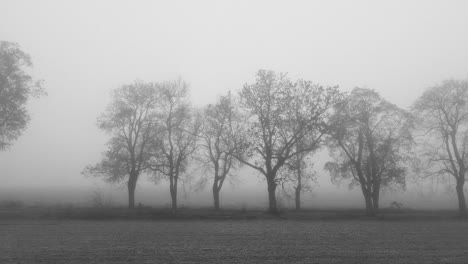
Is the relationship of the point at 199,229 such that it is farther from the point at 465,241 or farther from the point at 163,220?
the point at 465,241

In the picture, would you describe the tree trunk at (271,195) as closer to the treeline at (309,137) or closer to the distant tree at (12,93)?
the treeline at (309,137)

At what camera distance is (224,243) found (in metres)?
20.3

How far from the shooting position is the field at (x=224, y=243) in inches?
650

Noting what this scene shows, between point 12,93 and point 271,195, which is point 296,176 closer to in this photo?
point 271,195

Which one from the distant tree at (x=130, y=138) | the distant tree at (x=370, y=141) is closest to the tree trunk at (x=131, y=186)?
the distant tree at (x=130, y=138)

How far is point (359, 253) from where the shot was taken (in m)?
17.8

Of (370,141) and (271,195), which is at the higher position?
(370,141)

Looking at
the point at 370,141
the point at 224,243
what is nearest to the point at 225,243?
the point at 224,243

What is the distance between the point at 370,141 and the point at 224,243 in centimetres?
2343

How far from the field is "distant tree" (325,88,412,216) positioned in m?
9.98

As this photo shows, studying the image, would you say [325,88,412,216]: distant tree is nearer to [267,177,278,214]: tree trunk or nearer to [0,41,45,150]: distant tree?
[267,177,278,214]: tree trunk

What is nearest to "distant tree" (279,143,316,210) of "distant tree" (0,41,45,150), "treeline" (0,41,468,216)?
"treeline" (0,41,468,216)

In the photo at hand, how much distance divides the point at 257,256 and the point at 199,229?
32.6ft

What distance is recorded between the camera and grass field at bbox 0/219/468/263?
54.2 ft
